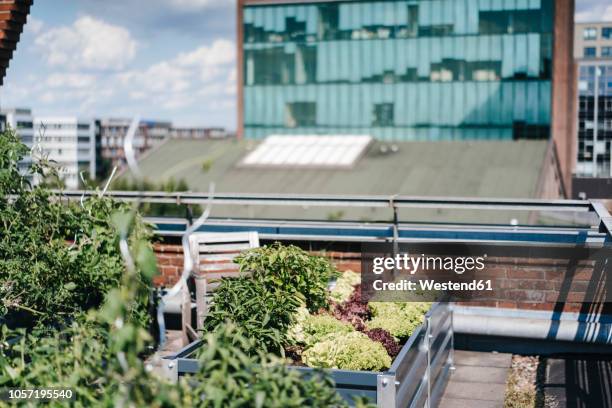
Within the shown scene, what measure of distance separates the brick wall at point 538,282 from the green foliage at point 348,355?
301cm

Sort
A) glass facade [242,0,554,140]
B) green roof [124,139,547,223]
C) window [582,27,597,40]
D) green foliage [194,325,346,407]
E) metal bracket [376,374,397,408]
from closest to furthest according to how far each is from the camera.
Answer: green foliage [194,325,346,407] → metal bracket [376,374,397,408] → green roof [124,139,547,223] → window [582,27,597,40] → glass facade [242,0,554,140]

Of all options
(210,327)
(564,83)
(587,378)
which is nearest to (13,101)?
(210,327)

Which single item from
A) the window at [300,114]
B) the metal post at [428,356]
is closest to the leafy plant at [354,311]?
the metal post at [428,356]

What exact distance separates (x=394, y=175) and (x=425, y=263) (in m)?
33.0

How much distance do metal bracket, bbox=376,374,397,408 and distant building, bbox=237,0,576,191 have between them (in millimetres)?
51295

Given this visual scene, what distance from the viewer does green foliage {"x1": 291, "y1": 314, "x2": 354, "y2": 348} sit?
19.6 feet

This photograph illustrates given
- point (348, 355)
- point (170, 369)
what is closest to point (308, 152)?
point (348, 355)

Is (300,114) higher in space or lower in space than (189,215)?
higher

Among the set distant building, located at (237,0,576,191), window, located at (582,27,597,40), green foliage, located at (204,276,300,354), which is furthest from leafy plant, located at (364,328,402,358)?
distant building, located at (237,0,576,191)

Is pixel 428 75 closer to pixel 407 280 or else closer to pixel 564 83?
A: pixel 564 83

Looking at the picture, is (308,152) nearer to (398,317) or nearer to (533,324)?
(533,324)

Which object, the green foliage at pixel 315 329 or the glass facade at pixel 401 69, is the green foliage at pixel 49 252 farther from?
the glass facade at pixel 401 69

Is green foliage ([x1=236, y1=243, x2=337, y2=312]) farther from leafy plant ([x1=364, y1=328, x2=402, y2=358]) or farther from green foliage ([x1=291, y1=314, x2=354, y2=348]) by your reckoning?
leafy plant ([x1=364, y1=328, x2=402, y2=358])

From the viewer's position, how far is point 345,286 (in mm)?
7660
